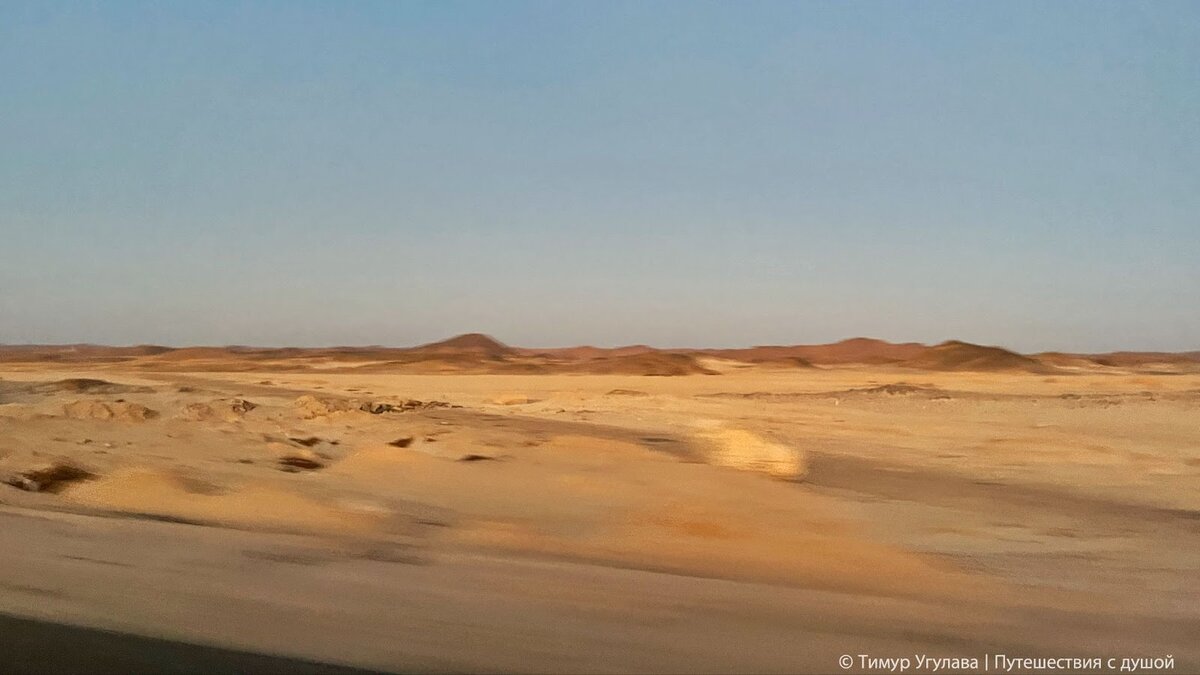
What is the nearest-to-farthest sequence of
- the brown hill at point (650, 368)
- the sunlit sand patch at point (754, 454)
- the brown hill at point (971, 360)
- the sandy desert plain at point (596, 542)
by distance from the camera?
the sandy desert plain at point (596, 542) < the sunlit sand patch at point (754, 454) < the brown hill at point (650, 368) < the brown hill at point (971, 360)

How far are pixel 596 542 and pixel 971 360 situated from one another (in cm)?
8705

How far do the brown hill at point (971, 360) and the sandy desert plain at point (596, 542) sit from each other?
206 ft

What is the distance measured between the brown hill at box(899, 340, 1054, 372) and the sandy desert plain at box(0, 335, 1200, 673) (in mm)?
62934

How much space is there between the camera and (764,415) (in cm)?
2805

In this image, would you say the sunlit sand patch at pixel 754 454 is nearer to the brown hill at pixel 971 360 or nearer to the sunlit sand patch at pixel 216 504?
the sunlit sand patch at pixel 216 504

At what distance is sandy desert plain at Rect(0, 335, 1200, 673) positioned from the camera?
5859mm

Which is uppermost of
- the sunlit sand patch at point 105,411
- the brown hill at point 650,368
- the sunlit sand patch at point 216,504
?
the brown hill at point 650,368

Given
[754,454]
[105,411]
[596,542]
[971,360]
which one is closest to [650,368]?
[971,360]

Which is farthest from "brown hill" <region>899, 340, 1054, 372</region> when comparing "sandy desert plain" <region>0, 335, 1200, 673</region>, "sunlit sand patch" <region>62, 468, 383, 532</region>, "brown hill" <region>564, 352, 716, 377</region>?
"sunlit sand patch" <region>62, 468, 383, 532</region>

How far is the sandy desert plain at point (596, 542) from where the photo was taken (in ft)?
19.2

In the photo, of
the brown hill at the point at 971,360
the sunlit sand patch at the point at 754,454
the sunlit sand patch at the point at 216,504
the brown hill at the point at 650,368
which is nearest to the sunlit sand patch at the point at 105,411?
the sunlit sand patch at the point at 216,504

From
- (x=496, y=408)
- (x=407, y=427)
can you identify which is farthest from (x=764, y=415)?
(x=407, y=427)

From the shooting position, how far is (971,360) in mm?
89312

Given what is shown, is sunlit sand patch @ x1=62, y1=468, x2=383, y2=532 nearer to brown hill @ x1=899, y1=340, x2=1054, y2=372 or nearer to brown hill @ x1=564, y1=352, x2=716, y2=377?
brown hill @ x1=564, y1=352, x2=716, y2=377
